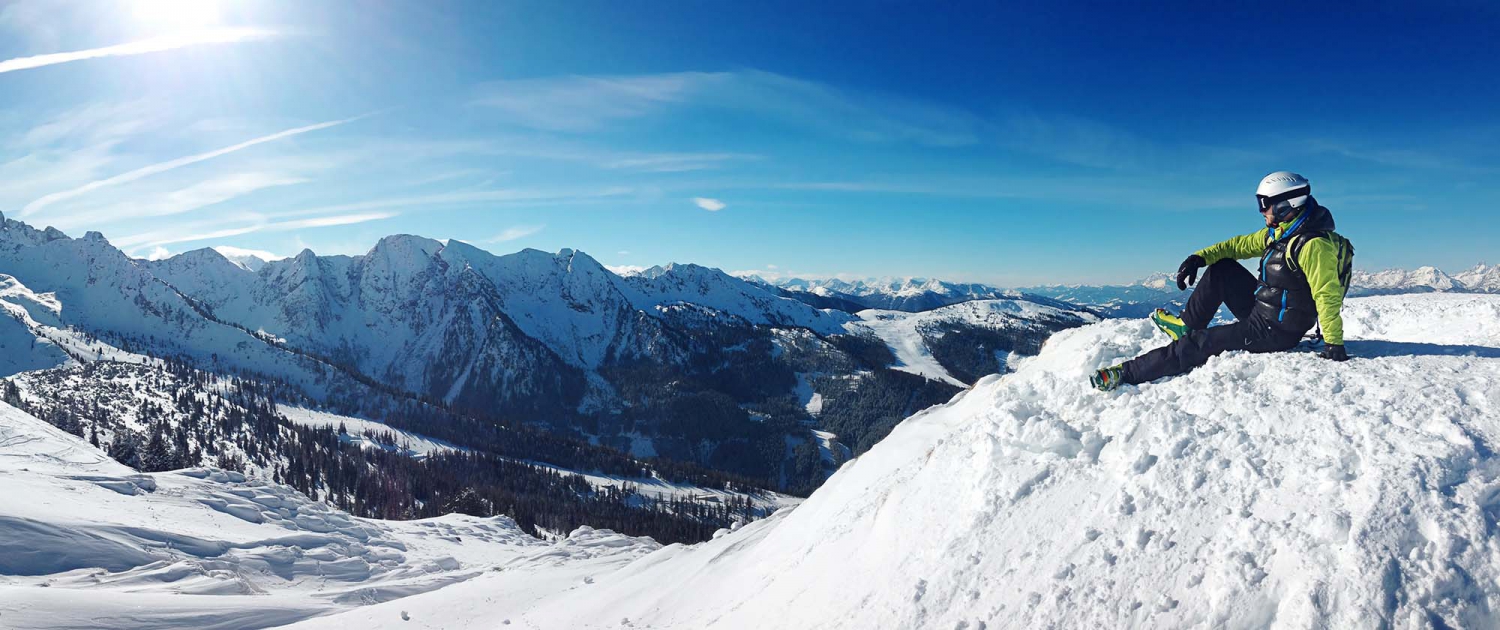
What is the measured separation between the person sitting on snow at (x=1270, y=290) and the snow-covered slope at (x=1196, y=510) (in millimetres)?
422

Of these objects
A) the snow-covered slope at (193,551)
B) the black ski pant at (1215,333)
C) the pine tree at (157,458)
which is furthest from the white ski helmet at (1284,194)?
the pine tree at (157,458)

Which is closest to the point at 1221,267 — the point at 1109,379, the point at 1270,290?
the point at 1270,290

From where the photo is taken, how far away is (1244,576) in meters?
6.44

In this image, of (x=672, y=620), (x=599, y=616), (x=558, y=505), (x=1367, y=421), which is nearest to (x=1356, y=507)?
(x=1367, y=421)

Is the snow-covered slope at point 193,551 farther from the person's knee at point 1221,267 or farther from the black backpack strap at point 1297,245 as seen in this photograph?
the black backpack strap at point 1297,245

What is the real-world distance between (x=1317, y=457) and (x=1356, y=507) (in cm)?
111

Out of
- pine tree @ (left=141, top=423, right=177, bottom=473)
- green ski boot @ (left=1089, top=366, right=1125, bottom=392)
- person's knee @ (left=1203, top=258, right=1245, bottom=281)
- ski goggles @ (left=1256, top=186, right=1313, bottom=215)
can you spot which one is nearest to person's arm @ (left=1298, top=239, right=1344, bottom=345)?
ski goggles @ (left=1256, top=186, right=1313, bottom=215)

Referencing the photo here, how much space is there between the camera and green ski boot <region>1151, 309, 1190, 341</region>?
36.9ft

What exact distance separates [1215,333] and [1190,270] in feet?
4.90

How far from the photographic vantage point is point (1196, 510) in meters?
7.42

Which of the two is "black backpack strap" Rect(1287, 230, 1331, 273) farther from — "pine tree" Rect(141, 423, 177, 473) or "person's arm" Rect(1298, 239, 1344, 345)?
"pine tree" Rect(141, 423, 177, 473)

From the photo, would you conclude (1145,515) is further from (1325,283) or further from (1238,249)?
(1238,249)

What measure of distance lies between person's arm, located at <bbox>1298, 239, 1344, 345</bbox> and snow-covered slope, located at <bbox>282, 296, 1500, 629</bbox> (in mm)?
575

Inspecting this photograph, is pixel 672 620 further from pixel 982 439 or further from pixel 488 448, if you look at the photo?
pixel 488 448
